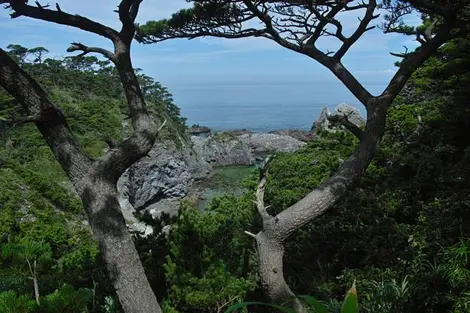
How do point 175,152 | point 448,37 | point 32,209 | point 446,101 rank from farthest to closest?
1. point 175,152
2. point 32,209
3. point 446,101
4. point 448,37

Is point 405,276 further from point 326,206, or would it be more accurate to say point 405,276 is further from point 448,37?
point 448,37

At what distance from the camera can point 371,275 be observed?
433 cm

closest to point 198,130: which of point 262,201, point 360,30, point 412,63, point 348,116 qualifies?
point 348,116

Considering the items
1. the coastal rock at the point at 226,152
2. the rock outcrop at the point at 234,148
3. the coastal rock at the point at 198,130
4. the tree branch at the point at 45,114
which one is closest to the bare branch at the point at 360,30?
the tree branch at the point at 45,114

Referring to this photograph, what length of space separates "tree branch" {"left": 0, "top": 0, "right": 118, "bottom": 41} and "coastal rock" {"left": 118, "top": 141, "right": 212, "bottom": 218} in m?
17.9

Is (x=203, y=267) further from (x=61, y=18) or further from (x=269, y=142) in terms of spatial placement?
(x=269, y=142)

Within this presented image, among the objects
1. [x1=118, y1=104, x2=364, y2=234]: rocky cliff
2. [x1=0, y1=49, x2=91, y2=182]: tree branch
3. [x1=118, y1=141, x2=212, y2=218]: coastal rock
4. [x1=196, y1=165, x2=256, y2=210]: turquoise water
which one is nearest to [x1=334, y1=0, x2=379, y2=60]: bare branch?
[x1=0, y1=49, x2=91, y2=182]: tree branch

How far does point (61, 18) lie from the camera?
3.93 metres

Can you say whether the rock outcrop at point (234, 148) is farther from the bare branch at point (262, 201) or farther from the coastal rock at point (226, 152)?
the bare branch at point (262, 201)

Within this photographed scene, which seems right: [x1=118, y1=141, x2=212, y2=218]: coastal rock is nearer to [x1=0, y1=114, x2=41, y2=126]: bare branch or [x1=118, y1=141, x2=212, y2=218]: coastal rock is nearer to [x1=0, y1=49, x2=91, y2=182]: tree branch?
[x1=0, y1=49, x2=91, y2=182]: tree branch

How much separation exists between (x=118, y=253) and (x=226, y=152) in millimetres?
27979

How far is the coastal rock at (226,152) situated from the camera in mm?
31078

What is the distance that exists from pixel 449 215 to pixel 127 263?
3160 mm

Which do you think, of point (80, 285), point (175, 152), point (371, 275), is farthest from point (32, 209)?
point (175, 152)
